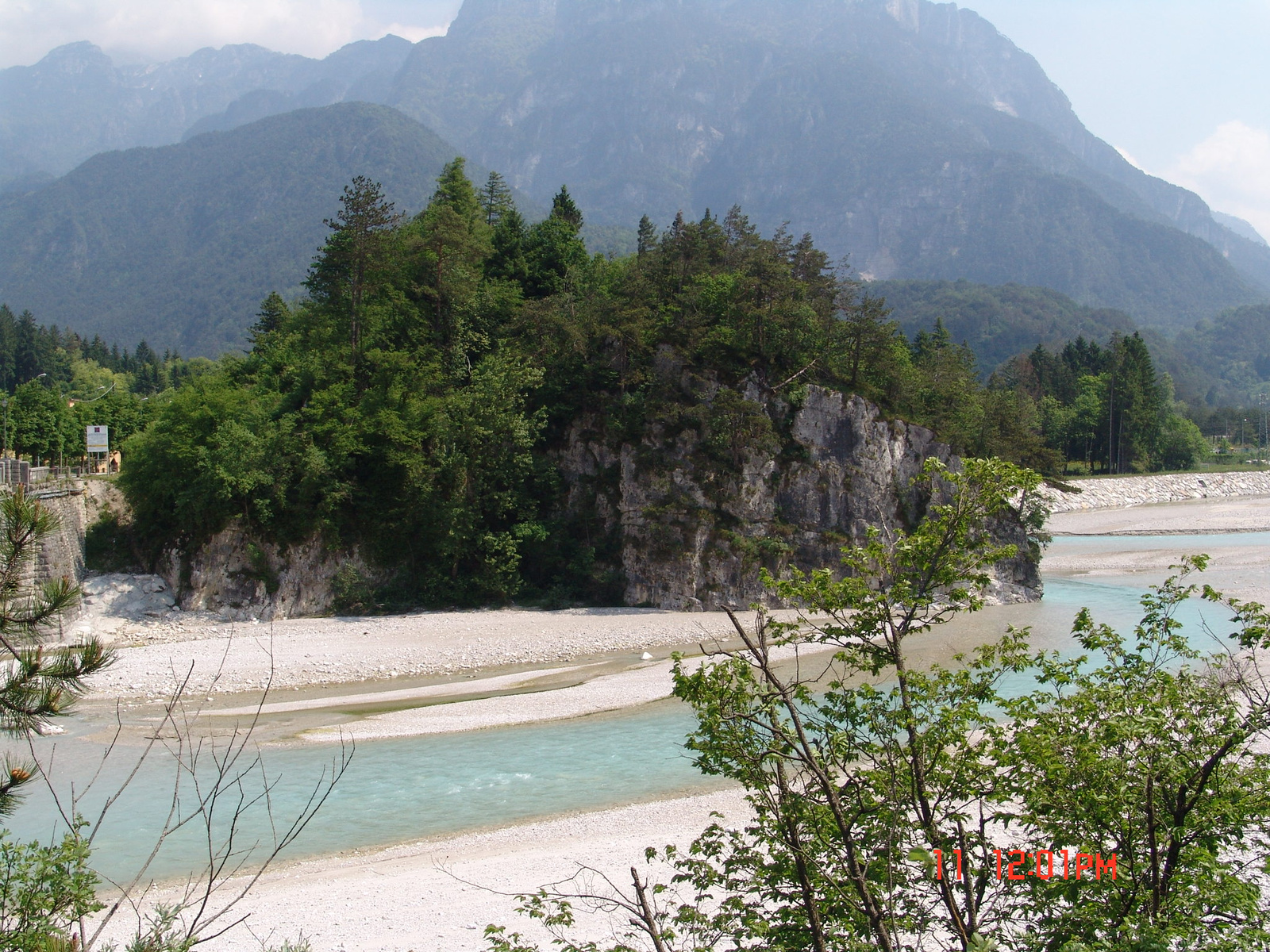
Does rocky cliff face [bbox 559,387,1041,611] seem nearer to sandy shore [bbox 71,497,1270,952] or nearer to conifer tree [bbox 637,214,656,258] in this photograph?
sandy shore [bbox 71,497,1270,952]

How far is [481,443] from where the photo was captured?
36.9m

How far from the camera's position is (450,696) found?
25.2m

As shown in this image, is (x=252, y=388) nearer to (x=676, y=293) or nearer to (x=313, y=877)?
(x=676, y=293)

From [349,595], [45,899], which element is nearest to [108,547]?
[349,595]

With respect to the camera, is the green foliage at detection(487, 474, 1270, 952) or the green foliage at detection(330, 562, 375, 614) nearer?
the green foliage at detection(487, 474, 1270, 952)

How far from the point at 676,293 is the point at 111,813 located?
3300 cm

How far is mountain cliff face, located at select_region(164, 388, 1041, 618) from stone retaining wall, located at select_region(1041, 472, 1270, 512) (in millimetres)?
41223

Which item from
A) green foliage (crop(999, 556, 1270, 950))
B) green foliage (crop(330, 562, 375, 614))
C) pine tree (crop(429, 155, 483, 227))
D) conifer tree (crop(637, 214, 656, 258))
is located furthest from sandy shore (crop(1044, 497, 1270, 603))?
pine tree (crop(429, 155, 483, 227))

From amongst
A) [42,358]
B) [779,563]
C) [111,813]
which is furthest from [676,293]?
[42,358]
